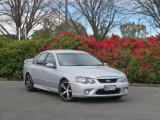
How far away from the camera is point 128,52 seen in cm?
1739

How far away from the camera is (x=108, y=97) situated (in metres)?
11.9

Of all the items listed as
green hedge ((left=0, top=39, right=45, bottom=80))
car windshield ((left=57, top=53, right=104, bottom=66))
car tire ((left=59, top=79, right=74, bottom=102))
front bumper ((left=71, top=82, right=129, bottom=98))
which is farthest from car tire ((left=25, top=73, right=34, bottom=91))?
green hedge ((left=0, top=39, right=45, bottom=80))

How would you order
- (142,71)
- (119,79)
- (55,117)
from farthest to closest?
(142,71), (119,79), (55,117)

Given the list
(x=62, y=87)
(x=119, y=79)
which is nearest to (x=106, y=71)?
(x=119, y=79)

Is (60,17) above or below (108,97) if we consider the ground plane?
above

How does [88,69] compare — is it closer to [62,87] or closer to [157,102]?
[62,87]

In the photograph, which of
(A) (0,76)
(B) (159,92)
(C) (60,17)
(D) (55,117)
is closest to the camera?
(D) (55,117)

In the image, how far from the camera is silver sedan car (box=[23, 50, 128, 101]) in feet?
35.6

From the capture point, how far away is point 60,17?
123 ft

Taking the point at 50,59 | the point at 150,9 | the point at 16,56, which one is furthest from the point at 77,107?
the point at 150,9

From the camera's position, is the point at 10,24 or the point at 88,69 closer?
the point at 88,69

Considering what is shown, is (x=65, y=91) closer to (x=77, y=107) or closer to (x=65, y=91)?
(x=65, y=91)

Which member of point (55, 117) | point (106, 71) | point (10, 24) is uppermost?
point (10, 24)

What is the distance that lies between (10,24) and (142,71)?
25.2m
